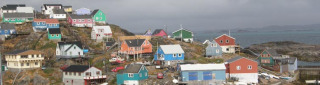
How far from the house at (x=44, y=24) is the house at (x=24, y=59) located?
20.3 m

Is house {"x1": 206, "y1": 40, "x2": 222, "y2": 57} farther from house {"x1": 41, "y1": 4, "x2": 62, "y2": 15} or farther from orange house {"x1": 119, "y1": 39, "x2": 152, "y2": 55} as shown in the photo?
house {"x1": 41, "y1": 4, "x2": 62, "y2": 15}

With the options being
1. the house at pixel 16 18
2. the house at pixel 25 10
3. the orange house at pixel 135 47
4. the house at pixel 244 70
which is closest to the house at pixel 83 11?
the house at pixel 25 10

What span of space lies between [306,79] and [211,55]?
1609cm

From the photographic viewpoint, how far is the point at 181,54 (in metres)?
75.9

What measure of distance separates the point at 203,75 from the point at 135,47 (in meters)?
17.9

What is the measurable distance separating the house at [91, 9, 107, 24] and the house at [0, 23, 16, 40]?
65.4 ft

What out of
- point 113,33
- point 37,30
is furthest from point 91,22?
point 37,30

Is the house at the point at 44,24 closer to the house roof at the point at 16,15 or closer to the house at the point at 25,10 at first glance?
the house roof at the point at 16,15

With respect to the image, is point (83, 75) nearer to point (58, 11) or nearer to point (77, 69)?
point (77, 69)

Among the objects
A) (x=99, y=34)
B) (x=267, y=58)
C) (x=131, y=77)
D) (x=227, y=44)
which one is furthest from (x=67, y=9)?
(x=131, y=77)

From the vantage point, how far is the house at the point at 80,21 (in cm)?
9944

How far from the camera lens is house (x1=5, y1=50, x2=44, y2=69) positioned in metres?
72.2

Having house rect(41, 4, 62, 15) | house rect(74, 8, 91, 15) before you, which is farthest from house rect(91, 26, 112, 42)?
house rect(41, 4, 62, 15)

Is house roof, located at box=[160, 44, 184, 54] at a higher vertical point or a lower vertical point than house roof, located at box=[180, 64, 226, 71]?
higher
